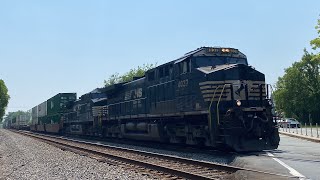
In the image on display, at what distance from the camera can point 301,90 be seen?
71.1 metres

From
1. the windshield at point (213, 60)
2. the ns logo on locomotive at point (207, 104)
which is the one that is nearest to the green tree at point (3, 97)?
the ns logo on locomotive at point (207, 104)

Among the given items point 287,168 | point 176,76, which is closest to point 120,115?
point 176,76

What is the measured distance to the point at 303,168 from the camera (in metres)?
9.20

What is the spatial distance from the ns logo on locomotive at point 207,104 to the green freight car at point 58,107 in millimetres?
21334

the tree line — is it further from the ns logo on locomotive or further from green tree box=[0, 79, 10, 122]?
green tree box=[0, 79, 10, 122]

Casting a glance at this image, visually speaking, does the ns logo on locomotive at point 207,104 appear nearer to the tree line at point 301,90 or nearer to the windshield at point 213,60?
the windshield at point 213,60

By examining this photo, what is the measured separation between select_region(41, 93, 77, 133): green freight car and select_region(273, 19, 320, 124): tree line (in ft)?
133

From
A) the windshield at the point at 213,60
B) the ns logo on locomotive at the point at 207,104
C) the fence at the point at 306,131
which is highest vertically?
the windshield at the point at 213,60

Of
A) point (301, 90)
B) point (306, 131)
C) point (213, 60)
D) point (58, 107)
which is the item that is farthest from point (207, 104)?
point (301, 90)

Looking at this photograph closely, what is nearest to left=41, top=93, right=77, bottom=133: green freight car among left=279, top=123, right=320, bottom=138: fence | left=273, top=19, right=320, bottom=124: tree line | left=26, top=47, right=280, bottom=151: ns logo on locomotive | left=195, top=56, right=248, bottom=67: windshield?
left=26, top=47, right=280, bottom=151: ns logo on locomotive

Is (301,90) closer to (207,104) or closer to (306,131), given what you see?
(306,131)

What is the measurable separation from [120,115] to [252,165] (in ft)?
47.2

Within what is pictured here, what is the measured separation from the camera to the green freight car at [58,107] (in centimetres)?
4069

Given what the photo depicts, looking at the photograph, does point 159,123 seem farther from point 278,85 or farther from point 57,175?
point 278,85
